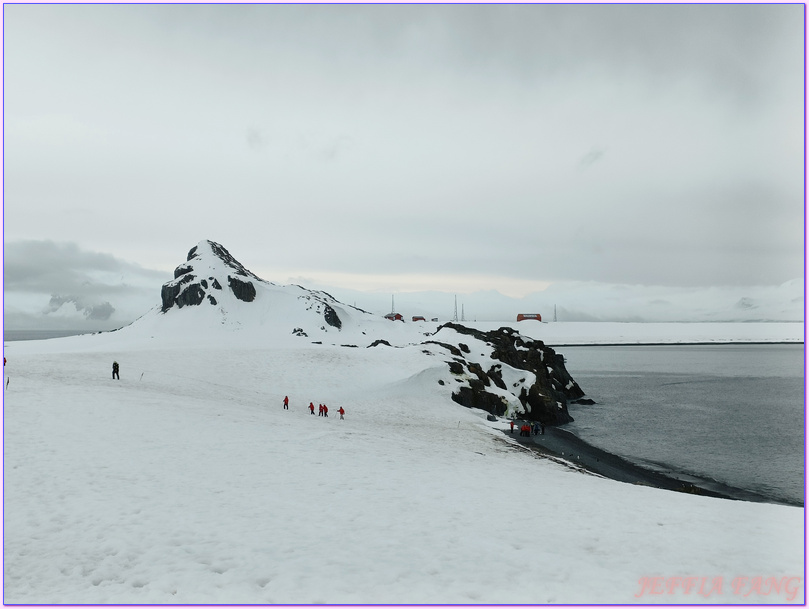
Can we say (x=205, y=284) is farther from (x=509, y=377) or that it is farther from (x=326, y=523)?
(x=326, y=523)

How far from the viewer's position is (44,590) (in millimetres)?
10000

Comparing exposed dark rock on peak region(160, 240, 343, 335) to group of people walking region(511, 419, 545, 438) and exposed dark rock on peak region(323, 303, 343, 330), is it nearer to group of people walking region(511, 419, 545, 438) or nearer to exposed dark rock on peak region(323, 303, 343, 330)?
exposed dark rock on peak region(323, 303, 343, 330)

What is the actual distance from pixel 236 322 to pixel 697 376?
122 metres

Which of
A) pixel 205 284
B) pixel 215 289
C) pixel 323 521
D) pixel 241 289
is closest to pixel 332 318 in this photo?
pixel 241 289

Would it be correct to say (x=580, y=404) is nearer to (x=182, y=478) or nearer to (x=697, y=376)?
(x=697, y=376)

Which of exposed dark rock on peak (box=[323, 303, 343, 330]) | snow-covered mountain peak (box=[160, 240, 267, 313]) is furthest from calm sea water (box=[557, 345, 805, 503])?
snow-covered mountain peak (box=[160, 240, 267, 313])

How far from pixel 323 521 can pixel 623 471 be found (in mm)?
26800

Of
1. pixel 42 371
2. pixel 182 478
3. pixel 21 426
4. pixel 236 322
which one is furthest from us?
pixel 236 322

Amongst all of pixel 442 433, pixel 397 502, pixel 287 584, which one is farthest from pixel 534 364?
pixel 287 584

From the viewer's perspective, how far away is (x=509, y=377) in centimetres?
5916

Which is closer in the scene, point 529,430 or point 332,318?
point 529,430

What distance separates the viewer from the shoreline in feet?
96.6

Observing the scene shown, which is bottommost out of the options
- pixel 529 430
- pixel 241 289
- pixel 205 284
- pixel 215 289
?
pixel 529 430

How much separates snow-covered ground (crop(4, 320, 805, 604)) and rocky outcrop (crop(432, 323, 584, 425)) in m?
23.2
